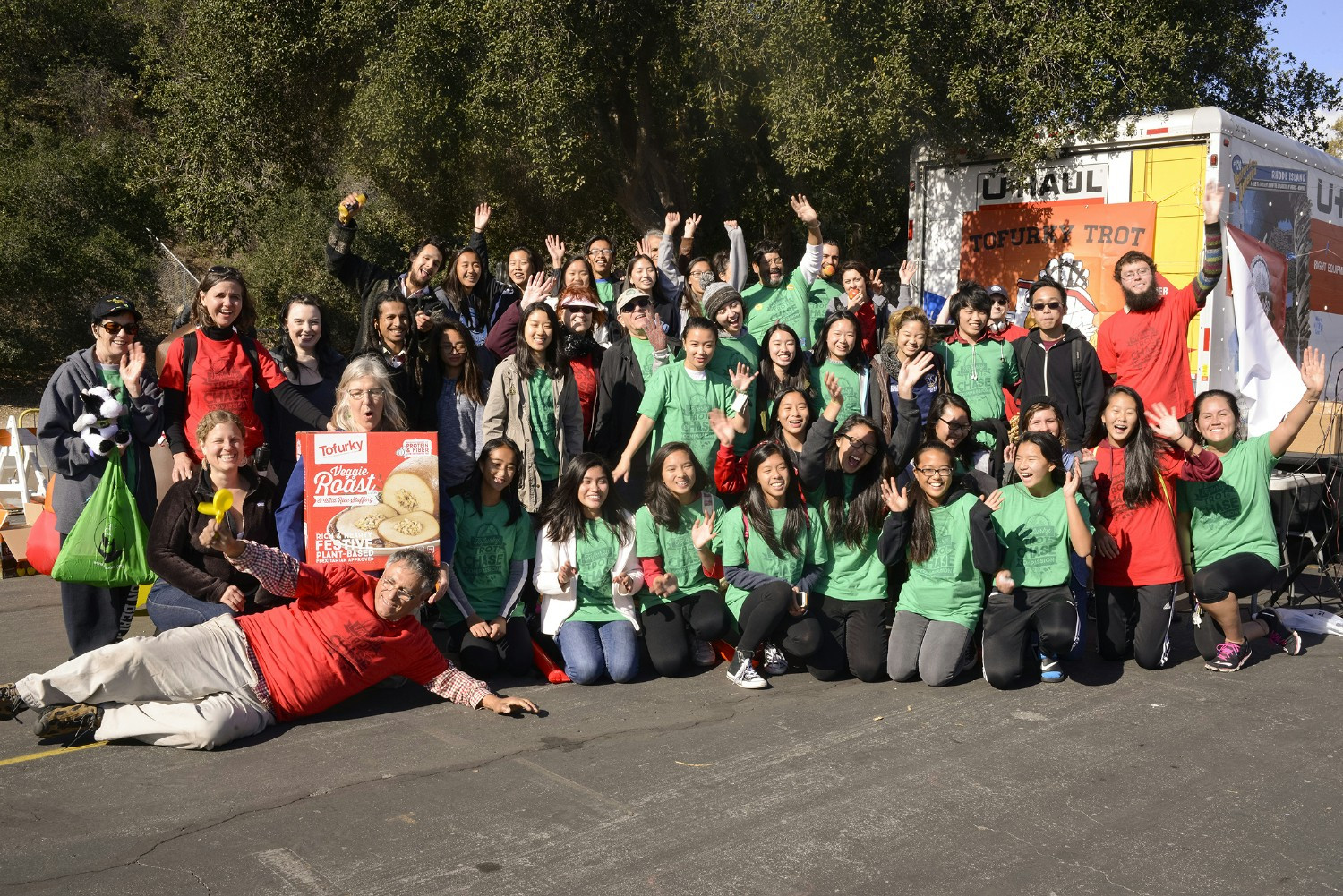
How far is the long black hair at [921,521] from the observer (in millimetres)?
6281

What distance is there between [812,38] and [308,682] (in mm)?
7702

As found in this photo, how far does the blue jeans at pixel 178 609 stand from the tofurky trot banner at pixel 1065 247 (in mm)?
6711

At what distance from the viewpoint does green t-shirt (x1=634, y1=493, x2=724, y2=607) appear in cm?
637

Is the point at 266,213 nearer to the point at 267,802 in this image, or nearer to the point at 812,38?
the point at 812,38

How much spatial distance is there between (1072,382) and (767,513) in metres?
2.41

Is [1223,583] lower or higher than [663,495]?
lower

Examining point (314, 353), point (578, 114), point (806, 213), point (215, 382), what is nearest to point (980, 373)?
point (806, 213)

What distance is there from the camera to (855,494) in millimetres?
6590

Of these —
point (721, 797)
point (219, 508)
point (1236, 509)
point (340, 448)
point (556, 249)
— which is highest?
point (556, 249)

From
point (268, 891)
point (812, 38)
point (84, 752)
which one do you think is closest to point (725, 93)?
point (812, 38)

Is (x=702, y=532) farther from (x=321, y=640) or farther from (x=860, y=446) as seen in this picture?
(x=321, y=640)

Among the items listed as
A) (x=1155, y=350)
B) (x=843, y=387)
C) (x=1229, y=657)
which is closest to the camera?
(x=1229, y=657)

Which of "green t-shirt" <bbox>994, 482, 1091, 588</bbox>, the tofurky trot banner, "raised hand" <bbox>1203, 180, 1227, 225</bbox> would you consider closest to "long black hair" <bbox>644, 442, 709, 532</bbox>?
"green t-shirt" <bbox>994, 482, 1091, 588</bbox>

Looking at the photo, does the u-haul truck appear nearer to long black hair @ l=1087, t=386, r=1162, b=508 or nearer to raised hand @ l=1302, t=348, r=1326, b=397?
raised hand @ l=1302, t=348, r=1326, b=397
